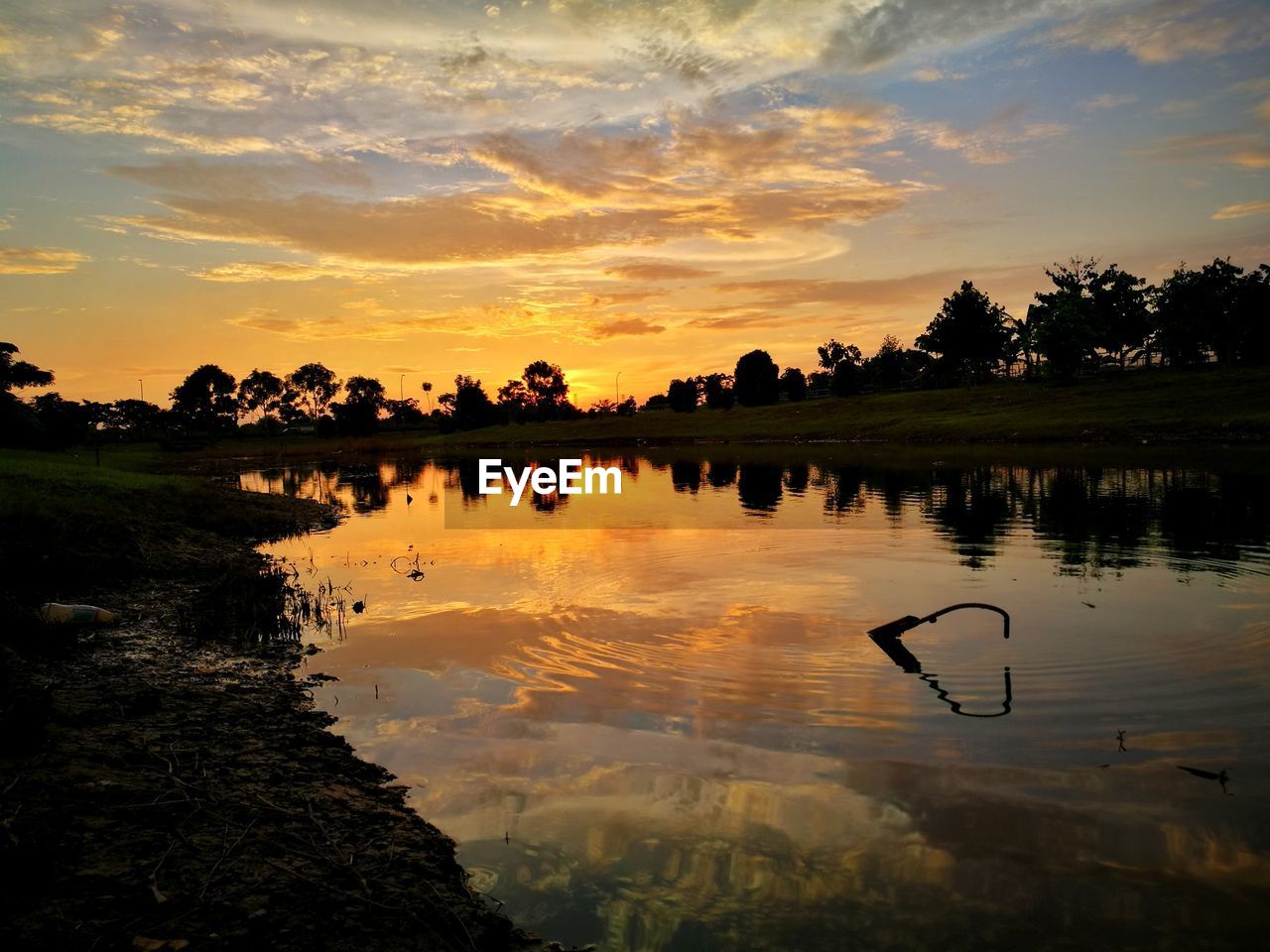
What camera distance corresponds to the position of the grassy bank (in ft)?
245

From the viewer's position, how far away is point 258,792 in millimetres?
8727

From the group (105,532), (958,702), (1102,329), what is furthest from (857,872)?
(1102,329)

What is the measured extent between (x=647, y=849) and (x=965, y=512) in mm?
30564

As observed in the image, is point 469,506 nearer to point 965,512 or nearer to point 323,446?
point 965,512

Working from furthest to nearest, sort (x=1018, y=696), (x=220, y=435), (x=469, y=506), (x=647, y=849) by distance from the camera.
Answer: (x=220, y=435) → (x=469, y=506) → (x=1018, y=696) → (x=647, y=849)

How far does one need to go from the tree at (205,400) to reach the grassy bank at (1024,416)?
78056 mm

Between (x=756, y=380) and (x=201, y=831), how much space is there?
599 ft

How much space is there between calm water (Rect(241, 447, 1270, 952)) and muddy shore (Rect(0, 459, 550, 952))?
73 centimetres

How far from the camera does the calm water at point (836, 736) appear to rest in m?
7.22

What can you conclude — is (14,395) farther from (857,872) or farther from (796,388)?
(796,388)

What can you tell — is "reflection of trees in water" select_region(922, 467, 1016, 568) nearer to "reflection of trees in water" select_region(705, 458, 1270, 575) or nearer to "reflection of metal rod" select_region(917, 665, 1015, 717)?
"reflection of trees in water" select_region(705, 458, 1270, 575)

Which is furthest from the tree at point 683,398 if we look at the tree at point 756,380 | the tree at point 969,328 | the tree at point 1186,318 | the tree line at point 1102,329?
the tree at point 1186,318

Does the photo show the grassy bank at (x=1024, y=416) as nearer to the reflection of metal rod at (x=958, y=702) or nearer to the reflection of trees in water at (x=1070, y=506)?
the reflection of trees in water at (x=1070, y=506)

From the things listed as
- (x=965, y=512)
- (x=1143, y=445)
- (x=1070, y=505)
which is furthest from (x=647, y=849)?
(x=1143, y=445)
